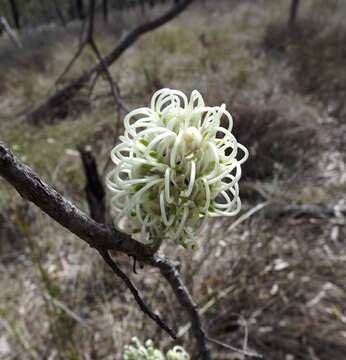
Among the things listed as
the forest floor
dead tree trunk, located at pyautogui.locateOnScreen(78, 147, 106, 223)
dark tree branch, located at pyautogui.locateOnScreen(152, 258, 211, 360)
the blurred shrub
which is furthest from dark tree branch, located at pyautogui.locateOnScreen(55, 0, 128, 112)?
the blurred shrub

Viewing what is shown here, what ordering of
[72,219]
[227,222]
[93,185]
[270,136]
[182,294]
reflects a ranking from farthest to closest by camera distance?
1. [270,136]
2. [227,222]
3. [93,185]
4. [182,294]
5. [72,219]

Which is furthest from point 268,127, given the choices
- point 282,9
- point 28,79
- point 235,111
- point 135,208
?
point 282,9

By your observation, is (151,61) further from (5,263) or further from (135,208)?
(135,208)

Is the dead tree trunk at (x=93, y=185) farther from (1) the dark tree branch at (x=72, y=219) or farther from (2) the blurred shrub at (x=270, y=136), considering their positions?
(2) the blurred shrub at (x=270, y=136)

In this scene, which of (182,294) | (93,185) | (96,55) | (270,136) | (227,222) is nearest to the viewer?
(182,294)

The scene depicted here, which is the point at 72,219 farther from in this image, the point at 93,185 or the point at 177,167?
the point at 93,185

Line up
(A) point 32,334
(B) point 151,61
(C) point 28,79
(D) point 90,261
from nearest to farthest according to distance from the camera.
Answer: (A) point 32,334 < (D) point 90,261 < (B) point 151,61 < (C) point 28,79

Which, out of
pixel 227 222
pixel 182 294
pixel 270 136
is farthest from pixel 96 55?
pixel 270 136

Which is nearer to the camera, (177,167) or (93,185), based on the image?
(177,167)
